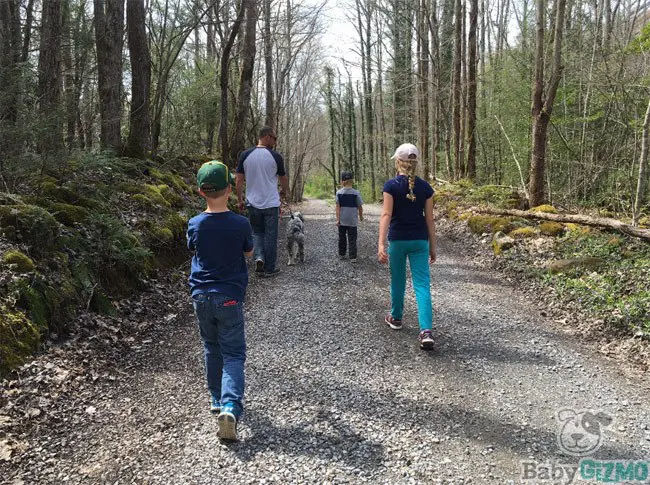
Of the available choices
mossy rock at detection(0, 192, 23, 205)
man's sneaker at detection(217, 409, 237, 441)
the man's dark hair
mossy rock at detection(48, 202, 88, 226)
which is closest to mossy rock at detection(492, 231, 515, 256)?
the man's dark hair

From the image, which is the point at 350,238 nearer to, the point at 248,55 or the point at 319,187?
the point at 248,55

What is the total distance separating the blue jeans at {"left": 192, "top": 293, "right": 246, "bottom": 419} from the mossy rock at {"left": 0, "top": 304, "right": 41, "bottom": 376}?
5.26ft

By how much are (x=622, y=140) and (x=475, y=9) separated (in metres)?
7.19

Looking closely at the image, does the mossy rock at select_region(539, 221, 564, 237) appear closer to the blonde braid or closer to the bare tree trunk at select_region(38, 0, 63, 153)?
the blonde braid

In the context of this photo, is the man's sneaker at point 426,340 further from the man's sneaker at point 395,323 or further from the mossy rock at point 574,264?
the mossy rock at point 574,264

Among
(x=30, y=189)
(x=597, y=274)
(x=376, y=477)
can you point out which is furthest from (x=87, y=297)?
(x=597, y=274)

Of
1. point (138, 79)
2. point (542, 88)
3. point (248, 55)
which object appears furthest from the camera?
point (248, 55)

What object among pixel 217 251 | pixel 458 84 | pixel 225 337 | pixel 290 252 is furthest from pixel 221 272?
pixel 458 84

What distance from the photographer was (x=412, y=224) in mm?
4723

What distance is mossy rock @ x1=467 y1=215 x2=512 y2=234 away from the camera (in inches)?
353

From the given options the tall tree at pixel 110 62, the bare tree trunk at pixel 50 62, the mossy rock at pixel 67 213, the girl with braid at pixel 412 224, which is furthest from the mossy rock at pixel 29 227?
the tall tree at pixel 110 62

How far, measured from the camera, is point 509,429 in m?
3.25

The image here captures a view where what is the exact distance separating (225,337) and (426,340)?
2.19m

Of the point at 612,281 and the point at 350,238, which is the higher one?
the point at 350,238
